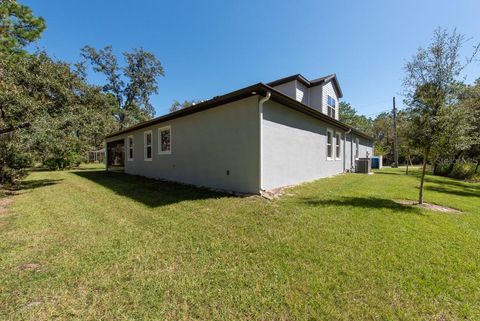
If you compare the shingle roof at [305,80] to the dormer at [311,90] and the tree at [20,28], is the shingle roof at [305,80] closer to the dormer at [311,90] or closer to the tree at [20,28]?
the dormer at [311,90]

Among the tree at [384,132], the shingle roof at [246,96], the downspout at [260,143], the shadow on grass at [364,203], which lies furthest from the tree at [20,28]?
the tree at [384,132]

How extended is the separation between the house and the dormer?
2.3 inches

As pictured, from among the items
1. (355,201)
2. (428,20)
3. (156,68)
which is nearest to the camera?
(355,201)

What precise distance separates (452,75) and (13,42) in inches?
592

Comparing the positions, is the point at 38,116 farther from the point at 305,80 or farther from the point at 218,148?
the point at 305,80

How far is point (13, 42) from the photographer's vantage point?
330 inches

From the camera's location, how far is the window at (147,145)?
11922 mm

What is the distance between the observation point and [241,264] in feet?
9.45

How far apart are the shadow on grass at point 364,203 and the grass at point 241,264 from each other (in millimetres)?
185

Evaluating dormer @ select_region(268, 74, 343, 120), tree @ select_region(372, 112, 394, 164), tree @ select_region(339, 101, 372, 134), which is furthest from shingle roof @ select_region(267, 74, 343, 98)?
tree @ select_region(372, 112, 394, 164)

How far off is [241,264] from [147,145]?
10989 mm

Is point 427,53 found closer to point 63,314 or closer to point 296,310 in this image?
point 296,310

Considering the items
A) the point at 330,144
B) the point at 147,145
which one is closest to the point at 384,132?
the point at 330,144

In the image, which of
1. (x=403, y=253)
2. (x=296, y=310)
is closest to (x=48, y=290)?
(x=296, y=310)
